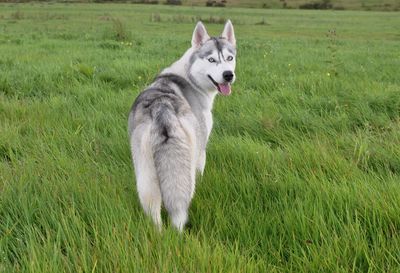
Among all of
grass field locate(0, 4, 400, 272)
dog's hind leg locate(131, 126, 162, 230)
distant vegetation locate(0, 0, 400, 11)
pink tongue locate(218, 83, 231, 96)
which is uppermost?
distant vegetation locate(0, 0, 400, 11)

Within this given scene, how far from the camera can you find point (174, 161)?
249 centimetres

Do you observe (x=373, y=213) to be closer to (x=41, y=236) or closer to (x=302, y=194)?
(x=302, y=194)

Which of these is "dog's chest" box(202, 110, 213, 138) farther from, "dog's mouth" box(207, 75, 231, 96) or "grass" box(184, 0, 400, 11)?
"grass" box(184, 0, 400, 11)

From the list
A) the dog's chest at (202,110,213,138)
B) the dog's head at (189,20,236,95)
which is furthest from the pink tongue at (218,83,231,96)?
the dog's chest at (202,110,213,138)

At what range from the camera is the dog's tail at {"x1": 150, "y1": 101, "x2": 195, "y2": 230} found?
2.39 metres

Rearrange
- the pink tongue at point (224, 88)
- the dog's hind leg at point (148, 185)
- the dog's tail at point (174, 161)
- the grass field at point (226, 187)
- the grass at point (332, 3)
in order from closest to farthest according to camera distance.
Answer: the grass field at point (226, 187) → the dog's tail at point (174, 161) → the dog's hind leg at point (148, 185) → the pink tongue at point (224, 88) → the grass at point (332, 3)

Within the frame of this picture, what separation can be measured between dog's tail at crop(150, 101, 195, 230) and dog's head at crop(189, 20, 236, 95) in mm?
1443

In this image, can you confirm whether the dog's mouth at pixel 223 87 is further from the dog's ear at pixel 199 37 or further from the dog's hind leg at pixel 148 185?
the dog's hind leg at pixel 148 185

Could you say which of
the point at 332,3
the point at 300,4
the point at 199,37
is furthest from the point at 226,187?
the point at 332,3

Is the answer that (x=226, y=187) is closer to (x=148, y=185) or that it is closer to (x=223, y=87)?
(x=148, y=185)

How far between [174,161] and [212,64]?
2.04 meters

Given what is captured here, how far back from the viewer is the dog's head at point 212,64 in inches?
164

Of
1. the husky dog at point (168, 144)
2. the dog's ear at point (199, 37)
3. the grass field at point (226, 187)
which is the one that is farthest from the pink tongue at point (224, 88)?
the dog's ear at point (199, 37)

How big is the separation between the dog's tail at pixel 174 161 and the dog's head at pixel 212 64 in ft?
4.73
